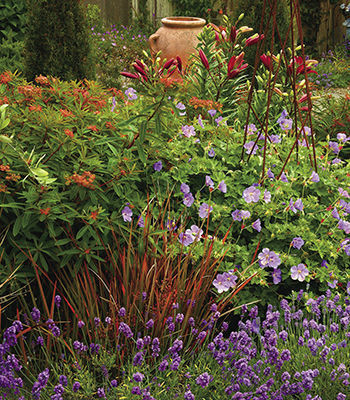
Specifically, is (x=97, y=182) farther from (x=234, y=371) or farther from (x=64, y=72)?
(x=64, y=72)

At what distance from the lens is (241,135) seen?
3449 mm

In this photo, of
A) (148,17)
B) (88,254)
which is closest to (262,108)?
(88,254)

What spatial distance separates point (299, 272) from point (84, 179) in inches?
45.4

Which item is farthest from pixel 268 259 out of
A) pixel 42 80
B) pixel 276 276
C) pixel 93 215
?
pixel 42 80

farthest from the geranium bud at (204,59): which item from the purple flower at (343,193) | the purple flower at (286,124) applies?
the purple flower at (343,193)

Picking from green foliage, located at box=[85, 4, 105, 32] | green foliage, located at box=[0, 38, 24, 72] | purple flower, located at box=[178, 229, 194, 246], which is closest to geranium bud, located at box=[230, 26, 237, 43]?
purple flower, located at box=[178, 229, 194, 246]

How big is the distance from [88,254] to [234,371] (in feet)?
2.77

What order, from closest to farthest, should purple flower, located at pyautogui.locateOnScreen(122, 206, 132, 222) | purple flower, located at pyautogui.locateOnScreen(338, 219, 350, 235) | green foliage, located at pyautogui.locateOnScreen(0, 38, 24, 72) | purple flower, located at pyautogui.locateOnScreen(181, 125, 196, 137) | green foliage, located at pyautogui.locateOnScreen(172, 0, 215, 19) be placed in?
1. purple flower, located at pyautogui.locateOnScreen(122, 206, 132, 222)
2. purple flower, located at pyautogui.locateOnScreen(338, 219, 350, 235)
3. purple flower, located at pyautogui.locateOnScreen(181, 125, 196, 137)
4. green foliage, located at pyautogui.locateOnScreen(0, 38, 24, 72)
5. green foliage, located at pyautogui.locateOnScreen(172, 0, 215, 19)

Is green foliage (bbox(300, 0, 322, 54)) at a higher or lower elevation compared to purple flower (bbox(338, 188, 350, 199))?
higher

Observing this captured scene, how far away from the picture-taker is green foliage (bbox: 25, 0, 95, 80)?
501 centimetres

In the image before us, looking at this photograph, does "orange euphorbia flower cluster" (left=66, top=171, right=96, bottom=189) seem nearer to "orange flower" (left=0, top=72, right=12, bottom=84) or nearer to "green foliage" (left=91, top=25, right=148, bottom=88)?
"orange flower" (left=0, top=72, right=12, bottom=84)

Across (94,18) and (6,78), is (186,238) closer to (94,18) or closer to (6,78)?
(6,78)

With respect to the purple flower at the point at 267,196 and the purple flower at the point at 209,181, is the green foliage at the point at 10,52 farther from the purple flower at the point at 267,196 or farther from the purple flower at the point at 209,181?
the purple flower at the point at 267,196

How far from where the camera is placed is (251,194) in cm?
296
